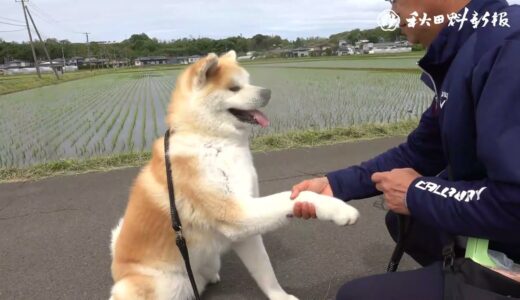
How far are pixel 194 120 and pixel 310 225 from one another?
5.32 ft

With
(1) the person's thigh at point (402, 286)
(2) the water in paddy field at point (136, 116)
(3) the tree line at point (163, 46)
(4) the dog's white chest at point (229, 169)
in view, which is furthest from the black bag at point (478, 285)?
(3) the tree line at point (163, 46)

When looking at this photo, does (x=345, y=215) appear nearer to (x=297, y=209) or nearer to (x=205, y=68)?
(x=297, y=209)

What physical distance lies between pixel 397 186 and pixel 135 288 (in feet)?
5.04

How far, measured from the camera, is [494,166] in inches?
50.8

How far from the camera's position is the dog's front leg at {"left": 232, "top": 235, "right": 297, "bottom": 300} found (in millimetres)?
2412

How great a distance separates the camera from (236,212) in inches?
82.2

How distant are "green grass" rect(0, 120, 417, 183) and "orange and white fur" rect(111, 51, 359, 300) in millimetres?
2810

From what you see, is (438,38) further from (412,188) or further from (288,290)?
(288,290)

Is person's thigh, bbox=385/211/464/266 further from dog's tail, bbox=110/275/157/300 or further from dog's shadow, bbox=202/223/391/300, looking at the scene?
dog's tail, bbox=110/275/157/300

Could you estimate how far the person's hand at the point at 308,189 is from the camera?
6.31 ft

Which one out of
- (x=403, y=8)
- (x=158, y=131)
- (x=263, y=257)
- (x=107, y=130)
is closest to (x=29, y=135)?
(x=107, y=130)

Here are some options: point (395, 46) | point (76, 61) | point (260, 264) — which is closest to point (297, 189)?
point (260, 264)

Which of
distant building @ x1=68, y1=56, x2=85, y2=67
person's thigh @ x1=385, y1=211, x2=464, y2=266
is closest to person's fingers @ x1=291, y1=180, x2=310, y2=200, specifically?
person's thigh @ x1=385, y1=211, x2=464, y2=266

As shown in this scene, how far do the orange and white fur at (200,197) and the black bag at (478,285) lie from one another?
2.95 feet
